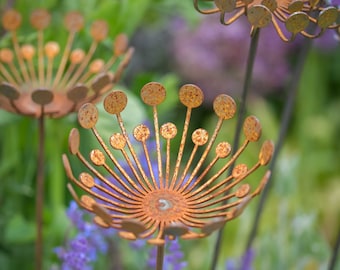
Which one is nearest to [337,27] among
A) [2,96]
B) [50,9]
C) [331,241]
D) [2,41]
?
[2,96]

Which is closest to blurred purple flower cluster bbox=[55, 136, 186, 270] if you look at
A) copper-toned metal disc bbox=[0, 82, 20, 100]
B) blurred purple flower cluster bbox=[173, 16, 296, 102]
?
copper-toned metal disc bbox=[0, 82, 20, 100]

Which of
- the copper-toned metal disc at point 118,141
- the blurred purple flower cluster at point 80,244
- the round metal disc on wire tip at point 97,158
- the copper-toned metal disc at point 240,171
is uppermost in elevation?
the copper-toned metal disc at point 118,141

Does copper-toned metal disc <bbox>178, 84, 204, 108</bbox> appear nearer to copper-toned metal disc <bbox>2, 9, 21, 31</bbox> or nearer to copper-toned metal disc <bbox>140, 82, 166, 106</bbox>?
copper-toned metal disc <bbox>140, 82, 166, 106</bbox>

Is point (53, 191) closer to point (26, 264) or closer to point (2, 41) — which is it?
point (26, 264)

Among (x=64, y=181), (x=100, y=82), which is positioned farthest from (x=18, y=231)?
(x=100, y=82)

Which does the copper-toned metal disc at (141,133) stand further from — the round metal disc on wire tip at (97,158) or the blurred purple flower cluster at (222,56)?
the blurred purple flower cluster at (222,56)

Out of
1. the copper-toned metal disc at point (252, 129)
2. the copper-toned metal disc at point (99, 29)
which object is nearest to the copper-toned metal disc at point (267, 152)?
the copper-toned metal disc at point (252, 129)
